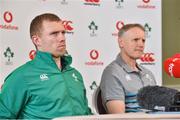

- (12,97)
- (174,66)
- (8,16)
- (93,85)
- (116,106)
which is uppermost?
(8,16)

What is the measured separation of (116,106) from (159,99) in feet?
3.39

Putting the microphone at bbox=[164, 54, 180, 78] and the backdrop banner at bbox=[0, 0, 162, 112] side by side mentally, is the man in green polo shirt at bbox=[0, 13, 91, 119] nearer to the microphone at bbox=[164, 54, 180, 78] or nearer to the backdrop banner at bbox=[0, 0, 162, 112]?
the microphone at bbox=[164, 54, 180, 78]

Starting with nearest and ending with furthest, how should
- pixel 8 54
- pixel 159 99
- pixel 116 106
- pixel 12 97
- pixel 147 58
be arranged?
pixel 159 99
pixel 12 97
pixel 116 106
pixel 8 54
pixel 147 58

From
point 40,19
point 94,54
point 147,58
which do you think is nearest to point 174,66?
point 40,19

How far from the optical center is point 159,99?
4.16ft

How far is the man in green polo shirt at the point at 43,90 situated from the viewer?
2115 mm

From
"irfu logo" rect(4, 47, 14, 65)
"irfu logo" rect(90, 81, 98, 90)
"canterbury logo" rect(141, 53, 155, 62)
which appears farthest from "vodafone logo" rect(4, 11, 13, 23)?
"canterbury logo" rect(141, 53, 155, 62)

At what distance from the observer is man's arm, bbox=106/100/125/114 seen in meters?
2.28

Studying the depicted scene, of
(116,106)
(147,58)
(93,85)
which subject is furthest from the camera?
(147,58)

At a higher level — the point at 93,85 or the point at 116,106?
the point at 116,106

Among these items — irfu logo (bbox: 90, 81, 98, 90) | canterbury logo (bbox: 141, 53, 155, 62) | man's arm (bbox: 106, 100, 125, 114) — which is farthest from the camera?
canterbury logo (bbox: 141, 53, 155, 62)

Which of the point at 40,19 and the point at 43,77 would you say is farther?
the point at 40,19

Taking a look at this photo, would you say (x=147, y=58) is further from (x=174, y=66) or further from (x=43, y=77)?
(x=174, y=66)

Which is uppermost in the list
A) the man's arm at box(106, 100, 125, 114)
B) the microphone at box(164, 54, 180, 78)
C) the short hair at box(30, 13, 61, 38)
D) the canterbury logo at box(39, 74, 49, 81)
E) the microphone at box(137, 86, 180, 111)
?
the short hair at box(30, 13, 61, 38)
